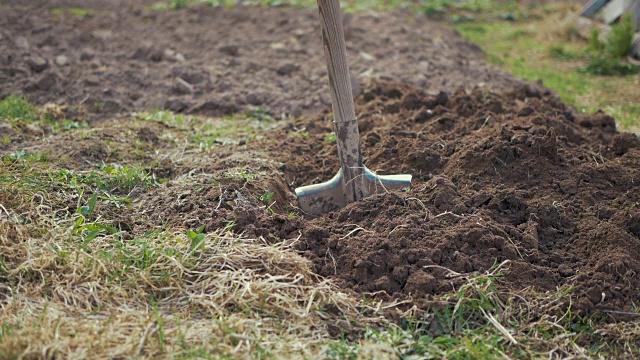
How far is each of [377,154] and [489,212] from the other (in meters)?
1.04

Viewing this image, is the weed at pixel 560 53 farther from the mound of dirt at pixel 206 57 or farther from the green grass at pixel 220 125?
the green grass at pixel 220 125

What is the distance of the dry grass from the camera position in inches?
108

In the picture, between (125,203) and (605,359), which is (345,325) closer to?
(605,359)

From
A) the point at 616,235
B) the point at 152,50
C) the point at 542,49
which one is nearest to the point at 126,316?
the point at 616,235

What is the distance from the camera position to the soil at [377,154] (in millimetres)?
3371

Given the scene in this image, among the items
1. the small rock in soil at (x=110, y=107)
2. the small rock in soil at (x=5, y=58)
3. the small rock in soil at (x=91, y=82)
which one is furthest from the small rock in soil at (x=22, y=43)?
the small rock in soil at (x=110, y=107)

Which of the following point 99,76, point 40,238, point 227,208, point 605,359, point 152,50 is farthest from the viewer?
point 152,50

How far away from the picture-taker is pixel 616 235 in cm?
346

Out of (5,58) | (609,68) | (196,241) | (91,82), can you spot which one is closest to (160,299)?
(196,241)

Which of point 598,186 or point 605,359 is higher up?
point 598,186

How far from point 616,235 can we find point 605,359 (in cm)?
74

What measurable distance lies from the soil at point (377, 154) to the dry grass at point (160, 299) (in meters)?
0.24

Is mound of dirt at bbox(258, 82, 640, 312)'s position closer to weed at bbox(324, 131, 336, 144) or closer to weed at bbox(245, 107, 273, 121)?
weed at bbox(324, 131, 336, 144)

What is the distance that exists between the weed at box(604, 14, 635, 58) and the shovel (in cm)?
454
